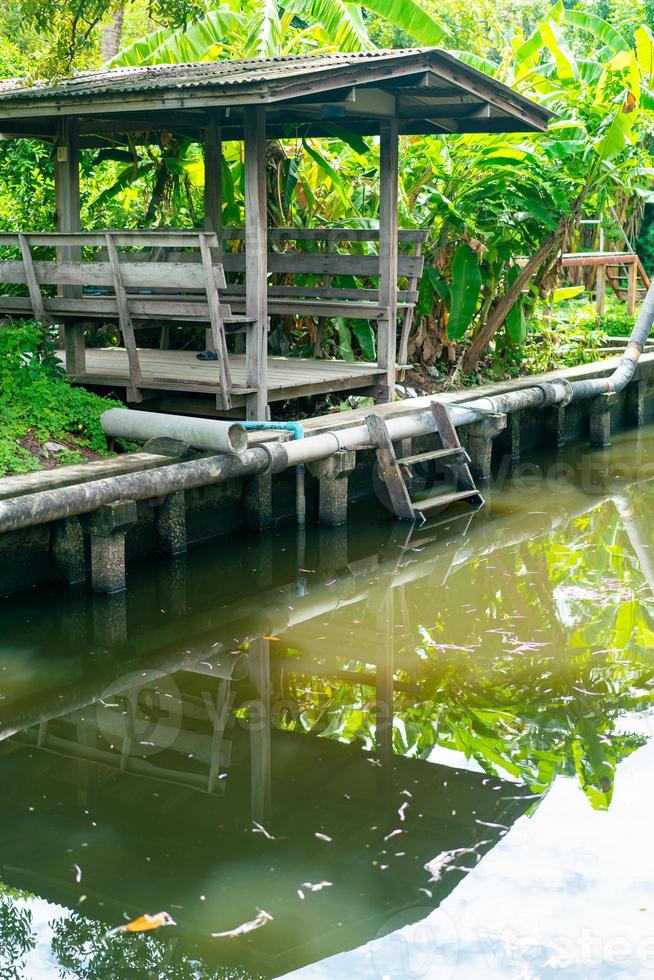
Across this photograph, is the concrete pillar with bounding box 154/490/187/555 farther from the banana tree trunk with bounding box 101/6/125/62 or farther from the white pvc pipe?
the banana tree trunk with bounding box 101/6/125/62

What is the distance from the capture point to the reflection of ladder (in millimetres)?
10859

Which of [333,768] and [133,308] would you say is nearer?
[333,768]

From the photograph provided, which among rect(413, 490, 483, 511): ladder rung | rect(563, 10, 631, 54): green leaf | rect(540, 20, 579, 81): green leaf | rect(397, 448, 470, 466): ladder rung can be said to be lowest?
rect(413, 490, 483, 511): ladder rung

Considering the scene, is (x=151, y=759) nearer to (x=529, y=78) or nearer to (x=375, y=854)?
(x=375, y=854)

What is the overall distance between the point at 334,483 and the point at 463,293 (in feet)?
14.1

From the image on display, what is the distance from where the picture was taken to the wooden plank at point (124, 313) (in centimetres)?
1026

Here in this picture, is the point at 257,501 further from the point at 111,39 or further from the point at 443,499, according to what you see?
the point at 111,39

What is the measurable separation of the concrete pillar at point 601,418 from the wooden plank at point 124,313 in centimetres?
676

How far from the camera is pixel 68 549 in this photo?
8828 mm

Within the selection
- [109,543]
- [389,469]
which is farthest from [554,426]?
[109,543]

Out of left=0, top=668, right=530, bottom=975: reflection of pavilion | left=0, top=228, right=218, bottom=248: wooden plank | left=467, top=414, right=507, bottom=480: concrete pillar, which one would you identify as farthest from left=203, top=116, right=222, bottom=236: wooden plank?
left=0, top=668, right=530, bottom=975: reflection of pavilion

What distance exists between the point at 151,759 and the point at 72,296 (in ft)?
21.1

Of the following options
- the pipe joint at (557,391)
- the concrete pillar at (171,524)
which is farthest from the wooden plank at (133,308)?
the pipe joint at (557,391)

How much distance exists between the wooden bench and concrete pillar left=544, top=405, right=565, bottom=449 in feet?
17.9
